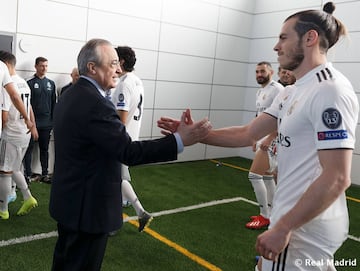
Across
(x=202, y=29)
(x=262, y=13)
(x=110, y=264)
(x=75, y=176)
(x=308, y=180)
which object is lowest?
(x=110, y=264)

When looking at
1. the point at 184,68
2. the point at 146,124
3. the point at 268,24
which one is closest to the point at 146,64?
the point at 184,68

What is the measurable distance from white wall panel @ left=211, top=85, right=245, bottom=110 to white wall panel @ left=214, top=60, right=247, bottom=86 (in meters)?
0.14

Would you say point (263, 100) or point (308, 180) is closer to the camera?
point (308, 180)

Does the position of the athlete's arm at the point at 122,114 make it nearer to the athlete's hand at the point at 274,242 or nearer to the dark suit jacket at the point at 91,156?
the dark suit jacket at the point at 91,156

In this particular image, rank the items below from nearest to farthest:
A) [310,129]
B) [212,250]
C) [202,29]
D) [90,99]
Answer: [310,129] → [90,99] → [212,250] → [202,29]

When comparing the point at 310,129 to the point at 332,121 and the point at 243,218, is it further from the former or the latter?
the point at 243,218

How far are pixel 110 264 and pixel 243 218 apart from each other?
6.77 feet

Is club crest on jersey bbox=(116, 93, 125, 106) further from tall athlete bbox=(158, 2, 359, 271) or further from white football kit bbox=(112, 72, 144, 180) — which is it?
tall athlete bbox=(158, 2, 359, 271)

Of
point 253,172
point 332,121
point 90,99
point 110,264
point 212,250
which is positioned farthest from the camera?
point 253,172

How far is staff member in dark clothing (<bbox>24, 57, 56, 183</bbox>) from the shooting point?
577 centimetres

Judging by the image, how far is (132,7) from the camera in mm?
6973

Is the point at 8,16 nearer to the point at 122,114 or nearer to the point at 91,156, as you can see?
the point at 122,114

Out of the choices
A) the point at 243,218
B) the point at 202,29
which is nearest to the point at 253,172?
the point at 243,218

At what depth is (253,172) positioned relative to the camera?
4.59 meters
